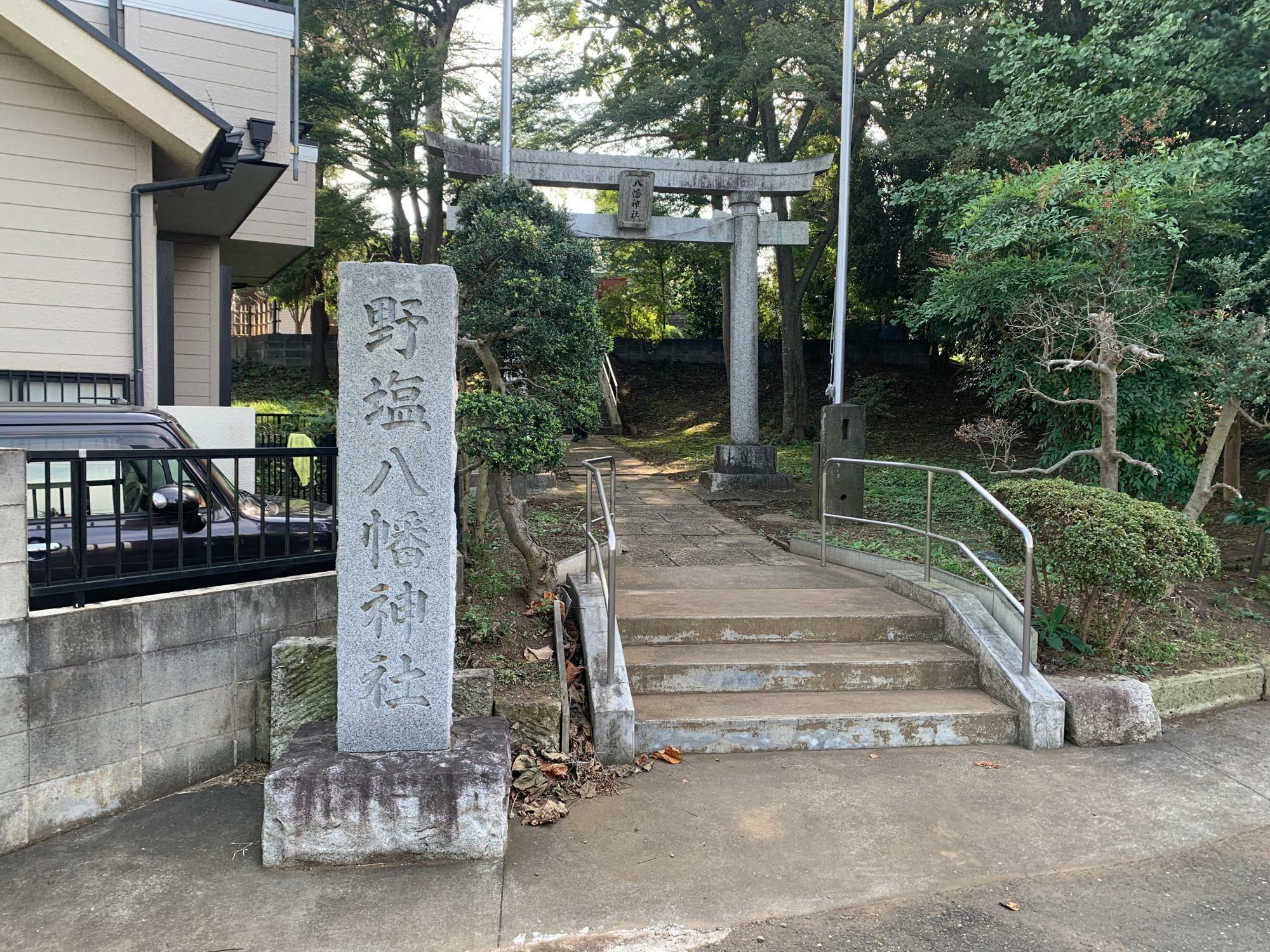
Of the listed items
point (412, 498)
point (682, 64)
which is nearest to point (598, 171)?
point (682, 64)

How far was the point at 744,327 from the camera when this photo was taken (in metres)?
13.0

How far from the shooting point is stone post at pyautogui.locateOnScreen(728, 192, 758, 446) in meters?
12.9

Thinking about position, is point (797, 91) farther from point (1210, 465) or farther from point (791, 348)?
point (1210, 465)

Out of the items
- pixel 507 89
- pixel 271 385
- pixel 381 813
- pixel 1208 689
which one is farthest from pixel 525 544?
pixel 271 385

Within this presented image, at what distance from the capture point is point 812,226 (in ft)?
69.3

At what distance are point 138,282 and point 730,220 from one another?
811 centimetres

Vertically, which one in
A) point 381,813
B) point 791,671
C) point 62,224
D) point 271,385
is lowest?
point 381,813

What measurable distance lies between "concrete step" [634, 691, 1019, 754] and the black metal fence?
89.4 inches

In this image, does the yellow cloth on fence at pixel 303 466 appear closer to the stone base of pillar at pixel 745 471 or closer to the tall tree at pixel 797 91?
the stone base of pillar at pixel 745 471

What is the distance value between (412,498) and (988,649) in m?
3.79

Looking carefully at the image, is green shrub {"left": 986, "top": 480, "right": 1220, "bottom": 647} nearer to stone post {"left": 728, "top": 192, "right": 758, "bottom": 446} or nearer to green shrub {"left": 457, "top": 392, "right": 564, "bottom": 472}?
green shrub {"left": 457, "top": 392, "right": 564, "bottom": 472}

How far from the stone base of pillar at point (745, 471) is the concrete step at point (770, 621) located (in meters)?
6.27

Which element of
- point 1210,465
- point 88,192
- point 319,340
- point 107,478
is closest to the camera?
point 107,478

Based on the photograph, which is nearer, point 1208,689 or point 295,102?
point 1208,689
